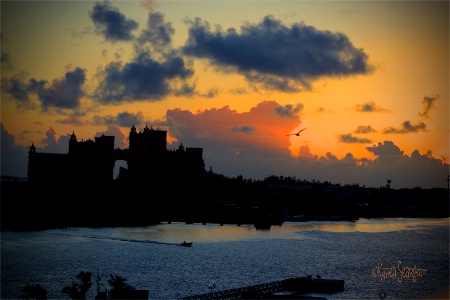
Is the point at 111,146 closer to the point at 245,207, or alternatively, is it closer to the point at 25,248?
the point at 245,207

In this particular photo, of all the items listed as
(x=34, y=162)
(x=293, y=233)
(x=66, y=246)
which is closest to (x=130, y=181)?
(x=34, y=162)

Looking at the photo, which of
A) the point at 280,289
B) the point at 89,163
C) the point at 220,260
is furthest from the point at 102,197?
the point at 280,289

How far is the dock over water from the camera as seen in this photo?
5209cm

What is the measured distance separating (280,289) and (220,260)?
101ft

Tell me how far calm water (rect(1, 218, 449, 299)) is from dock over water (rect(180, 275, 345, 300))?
159cm

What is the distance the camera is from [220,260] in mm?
88438
